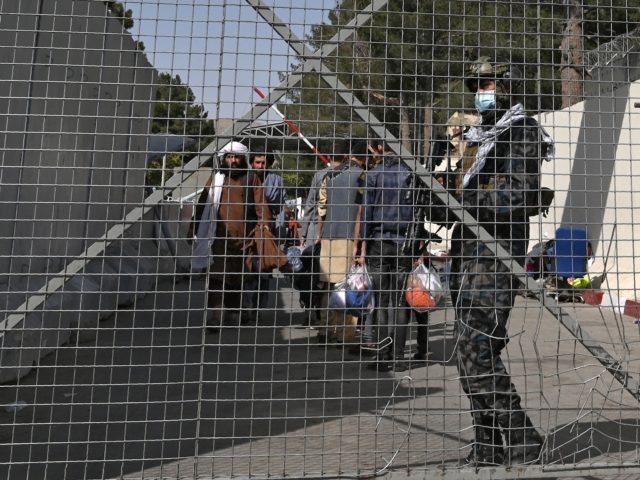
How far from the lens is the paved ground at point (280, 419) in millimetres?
4520

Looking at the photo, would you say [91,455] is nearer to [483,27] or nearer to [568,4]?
[483,27]

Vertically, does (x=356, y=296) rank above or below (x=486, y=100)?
below

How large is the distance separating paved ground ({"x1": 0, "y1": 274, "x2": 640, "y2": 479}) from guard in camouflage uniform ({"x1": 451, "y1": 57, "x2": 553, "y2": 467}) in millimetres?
146

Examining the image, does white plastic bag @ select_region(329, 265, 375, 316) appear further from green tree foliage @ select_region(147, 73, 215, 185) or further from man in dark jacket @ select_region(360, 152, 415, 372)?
green tree foliage @ select_region(147, 73, 215, 185)

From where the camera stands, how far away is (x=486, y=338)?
194 inches

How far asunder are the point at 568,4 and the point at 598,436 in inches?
97.2

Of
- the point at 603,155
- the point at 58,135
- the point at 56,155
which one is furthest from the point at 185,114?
the point at 56,155

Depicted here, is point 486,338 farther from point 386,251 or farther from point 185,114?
point 386,251

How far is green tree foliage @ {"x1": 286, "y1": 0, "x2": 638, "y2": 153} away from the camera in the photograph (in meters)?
4.58

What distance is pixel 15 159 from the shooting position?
22.9ft

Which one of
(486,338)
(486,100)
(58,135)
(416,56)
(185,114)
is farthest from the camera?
(58,135)

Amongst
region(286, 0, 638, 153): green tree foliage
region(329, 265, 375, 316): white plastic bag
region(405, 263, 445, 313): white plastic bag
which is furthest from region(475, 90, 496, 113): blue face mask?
region(329, 265, 375, 316): white plastic bag

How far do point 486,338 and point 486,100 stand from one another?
1.19m

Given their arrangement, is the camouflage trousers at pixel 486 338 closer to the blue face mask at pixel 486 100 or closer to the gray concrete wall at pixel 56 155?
the blue face mask at pixel 486 100
